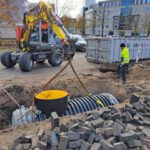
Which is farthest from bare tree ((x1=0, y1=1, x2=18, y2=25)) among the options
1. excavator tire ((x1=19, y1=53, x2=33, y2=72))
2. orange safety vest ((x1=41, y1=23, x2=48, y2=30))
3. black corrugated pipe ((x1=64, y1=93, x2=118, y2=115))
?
black corrugated pipe ((x1=64, y1=93, x2=118, y2=115))

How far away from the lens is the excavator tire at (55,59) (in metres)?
15.5

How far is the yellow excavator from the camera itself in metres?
13.7

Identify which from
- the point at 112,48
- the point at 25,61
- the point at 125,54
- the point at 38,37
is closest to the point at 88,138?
the point at 125,54

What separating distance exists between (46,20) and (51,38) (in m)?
1.66

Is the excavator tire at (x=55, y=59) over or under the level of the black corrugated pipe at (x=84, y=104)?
over

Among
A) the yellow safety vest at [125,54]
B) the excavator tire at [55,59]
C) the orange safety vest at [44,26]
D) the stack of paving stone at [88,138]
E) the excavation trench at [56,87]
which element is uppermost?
the orange safety vest at [44,26]

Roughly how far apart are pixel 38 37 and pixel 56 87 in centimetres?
570

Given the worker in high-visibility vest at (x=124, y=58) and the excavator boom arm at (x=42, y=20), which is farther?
the excavator boom arm at (x=42, y=20)

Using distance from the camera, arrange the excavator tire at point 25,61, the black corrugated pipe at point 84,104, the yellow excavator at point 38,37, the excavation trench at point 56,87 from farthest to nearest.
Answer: the yellow excavator at point 38,37 < the excavator tire at point 25,61 < the excavation trench at point 56,87 < the black corrugated pipe at point 84,104

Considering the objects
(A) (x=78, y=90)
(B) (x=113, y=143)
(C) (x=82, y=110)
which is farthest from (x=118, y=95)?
(B) (x=113, y=143)

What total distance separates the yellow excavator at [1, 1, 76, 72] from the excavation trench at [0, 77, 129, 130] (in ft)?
11.3

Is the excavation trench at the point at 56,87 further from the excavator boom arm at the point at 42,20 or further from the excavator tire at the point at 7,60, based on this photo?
the excavator tire at the point at 7,60

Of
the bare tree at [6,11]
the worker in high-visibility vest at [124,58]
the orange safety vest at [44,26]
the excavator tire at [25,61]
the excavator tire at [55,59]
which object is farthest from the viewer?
the bare tree at [6,11]

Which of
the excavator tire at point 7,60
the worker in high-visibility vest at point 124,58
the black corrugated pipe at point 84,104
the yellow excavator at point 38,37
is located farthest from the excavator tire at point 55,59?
the black corrugated pipe at point 84,104
